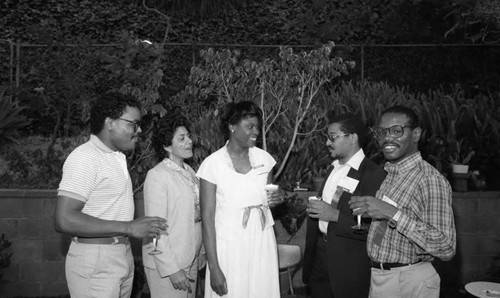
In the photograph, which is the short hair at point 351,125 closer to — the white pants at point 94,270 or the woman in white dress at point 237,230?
the woman in white dress at point 237,230

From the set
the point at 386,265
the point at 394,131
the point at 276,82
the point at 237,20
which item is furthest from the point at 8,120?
the point at 386,265

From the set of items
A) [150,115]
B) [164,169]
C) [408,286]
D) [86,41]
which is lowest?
[408,286]

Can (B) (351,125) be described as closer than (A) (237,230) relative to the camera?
No

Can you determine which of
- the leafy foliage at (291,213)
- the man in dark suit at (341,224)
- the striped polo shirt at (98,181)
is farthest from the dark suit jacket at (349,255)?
the leafy foliage at (291,213)

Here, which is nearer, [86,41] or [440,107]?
[440,107]

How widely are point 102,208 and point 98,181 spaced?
0.16 meters

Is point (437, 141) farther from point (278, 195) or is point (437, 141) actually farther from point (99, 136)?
point (99, 136)

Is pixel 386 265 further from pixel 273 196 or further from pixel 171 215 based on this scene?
pixel 171 215

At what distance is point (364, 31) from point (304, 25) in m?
1.17

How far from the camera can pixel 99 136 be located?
3543 millimetres

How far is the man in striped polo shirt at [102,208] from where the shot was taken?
3.25 meters

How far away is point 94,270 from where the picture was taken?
335cm

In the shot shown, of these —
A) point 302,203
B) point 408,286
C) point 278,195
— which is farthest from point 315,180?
point 408,286

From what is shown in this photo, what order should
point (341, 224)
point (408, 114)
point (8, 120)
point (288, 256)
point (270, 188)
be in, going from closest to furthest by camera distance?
point (408, 114)
point (270, 188)
point (341, 224)
point (288, 256)
point (8, 120)
